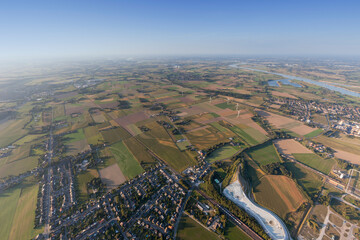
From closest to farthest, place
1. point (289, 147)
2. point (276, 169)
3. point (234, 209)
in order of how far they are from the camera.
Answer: point (234, 209)
point (276, 169)
point (289, 147)

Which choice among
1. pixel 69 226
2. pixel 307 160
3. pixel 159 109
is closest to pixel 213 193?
pixel 69 226

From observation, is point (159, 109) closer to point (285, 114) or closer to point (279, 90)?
point (285, 114)

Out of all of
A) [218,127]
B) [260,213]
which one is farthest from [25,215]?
[218,127]

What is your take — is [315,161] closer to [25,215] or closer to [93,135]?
[25,215]

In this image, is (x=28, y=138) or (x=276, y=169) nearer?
(x=276, y=169)

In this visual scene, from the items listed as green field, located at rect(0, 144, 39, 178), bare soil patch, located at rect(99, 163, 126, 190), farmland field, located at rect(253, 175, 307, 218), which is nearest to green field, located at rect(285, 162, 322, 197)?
farmland field, located at rect(253, 175, 307, 218)

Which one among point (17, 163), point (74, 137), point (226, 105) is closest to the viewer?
point (17, 163)
